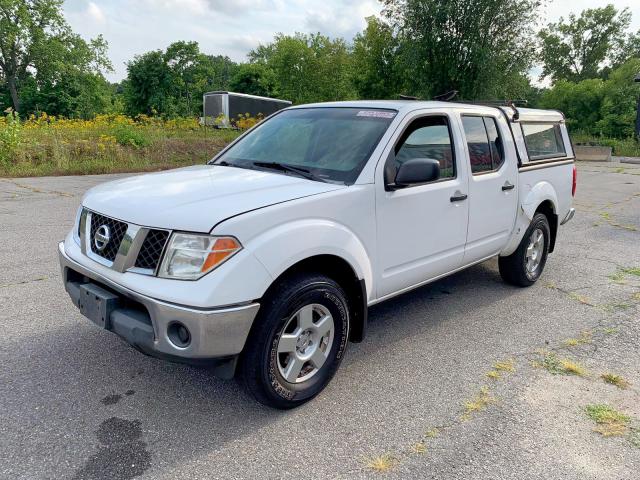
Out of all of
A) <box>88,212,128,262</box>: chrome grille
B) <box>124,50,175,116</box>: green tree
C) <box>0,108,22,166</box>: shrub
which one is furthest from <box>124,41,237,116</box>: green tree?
<box>88,212,128,262</box>: chrome grille

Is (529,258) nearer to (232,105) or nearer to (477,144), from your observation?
(477,144)

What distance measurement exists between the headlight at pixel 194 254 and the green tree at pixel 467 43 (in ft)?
67.5

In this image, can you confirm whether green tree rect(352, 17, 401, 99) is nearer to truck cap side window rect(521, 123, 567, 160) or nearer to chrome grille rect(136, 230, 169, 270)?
truck cap side window rect(521, 123, 567, 160)

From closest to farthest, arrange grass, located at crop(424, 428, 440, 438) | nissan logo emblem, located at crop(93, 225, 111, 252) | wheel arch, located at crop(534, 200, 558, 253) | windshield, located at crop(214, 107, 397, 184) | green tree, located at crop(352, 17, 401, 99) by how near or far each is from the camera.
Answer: grass, located at crop(424, 428, 440, 438) < nissan logo emblem, located at crop(93, 225, 111, 252) < windshield, located at crop(214, 107, 397, 184) < wheel arch, located at crop(534, 200, 558, 253) < green tree, located at crop(352, 17, 401, 99)

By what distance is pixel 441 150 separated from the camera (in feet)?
12.7

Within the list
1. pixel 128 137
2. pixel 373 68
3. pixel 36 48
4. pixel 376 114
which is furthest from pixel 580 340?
pixel 36 48

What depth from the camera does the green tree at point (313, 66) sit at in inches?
1476

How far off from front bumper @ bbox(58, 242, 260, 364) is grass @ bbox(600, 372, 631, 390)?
251 centimetres

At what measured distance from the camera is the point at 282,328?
272 cm

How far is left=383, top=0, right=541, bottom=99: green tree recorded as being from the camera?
20.1 metres

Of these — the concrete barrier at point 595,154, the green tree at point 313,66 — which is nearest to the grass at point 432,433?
the concrete barrier at point 595,154

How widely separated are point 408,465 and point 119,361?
6.88 ft

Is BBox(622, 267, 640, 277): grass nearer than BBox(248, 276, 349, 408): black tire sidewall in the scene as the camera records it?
No

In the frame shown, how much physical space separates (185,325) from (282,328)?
560mm
